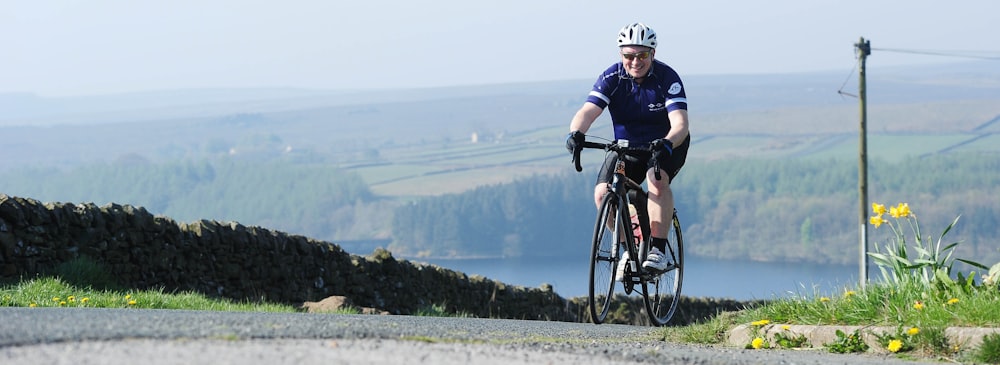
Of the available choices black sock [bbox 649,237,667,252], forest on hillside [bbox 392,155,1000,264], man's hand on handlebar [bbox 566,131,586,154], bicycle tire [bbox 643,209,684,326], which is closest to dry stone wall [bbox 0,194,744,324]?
bicycle tire [bbox 643,209,684,326]

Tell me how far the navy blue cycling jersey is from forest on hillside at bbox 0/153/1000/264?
115787 mm

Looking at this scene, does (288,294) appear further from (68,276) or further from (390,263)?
(68,276)

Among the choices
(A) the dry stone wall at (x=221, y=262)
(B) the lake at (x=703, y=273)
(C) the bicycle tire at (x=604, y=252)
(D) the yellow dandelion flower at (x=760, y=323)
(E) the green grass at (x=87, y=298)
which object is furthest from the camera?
(B) the lake at (x=703, y=273)

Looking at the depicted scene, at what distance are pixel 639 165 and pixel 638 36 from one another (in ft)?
3.06

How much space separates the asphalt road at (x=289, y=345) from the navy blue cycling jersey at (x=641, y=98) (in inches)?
87.1

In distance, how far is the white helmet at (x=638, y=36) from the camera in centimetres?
838

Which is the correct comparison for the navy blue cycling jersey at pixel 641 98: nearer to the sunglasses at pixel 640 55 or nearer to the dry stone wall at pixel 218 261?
the sunglasses at pixel 640 55

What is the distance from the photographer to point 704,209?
493ft

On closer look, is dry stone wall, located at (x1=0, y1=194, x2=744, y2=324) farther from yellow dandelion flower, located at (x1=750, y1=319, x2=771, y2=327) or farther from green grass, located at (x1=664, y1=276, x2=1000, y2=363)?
yellow dandelion flower, located at (x1=750, y1=319, x2=771, y2=327)

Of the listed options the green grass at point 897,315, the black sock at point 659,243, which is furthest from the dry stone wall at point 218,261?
the green grass at point 897,315

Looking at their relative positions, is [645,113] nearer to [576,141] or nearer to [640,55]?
[640,55]

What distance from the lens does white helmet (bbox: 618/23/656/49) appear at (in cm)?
838

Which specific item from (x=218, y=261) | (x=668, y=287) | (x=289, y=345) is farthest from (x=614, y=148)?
(x=218, y=261)

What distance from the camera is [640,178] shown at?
884cm
